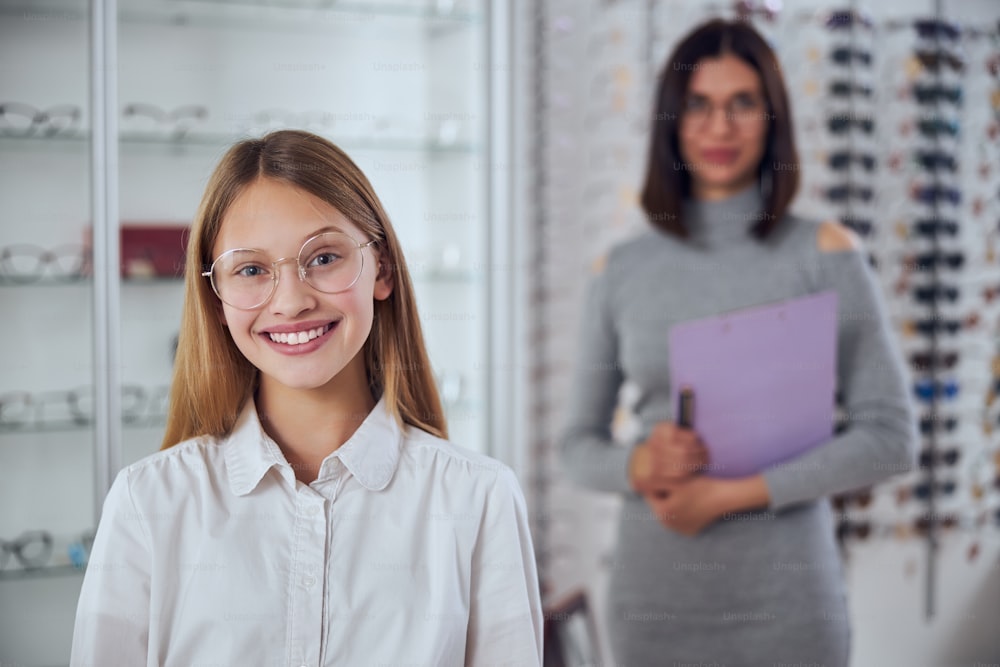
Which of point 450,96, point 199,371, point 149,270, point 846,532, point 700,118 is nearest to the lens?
point 199,371

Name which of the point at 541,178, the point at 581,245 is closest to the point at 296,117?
the point at 541,178

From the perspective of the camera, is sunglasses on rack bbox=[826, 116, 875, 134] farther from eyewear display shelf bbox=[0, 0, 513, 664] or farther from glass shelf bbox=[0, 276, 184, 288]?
glass shelf bbox=[0, 276, 184, 288]

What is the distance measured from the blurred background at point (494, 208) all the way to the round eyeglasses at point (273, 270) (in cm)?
117

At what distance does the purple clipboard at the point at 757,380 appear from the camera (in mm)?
1621

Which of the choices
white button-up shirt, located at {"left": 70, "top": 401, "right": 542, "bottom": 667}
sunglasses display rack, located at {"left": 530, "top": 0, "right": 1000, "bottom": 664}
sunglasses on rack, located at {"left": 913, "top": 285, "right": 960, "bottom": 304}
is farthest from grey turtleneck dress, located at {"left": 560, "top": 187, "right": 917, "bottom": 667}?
sunglasses on rack, located at {"left": 913, "top": 285, "right": 960, "bottom": 304}

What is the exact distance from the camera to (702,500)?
1629 mm

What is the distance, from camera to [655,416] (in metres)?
1.73

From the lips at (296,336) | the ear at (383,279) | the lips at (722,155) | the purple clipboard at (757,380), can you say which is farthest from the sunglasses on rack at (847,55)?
the lips at (296,336)

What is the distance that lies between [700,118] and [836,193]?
150cm

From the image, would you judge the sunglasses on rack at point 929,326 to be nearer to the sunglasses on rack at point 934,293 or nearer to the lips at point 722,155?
the sunglasses on rack at point 934,293

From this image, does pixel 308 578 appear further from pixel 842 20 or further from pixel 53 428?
pixel 842 20

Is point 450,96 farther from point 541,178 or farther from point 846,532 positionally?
point 846,532

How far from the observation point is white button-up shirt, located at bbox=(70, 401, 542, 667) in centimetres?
99

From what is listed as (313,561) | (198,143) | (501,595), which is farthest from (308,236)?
(198,143)
